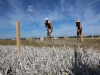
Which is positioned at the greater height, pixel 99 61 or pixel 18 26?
pixel 18 26

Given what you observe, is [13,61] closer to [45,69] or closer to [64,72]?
[45,69]

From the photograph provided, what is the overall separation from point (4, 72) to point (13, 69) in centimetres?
19

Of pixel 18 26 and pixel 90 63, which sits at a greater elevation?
pixel 18 26

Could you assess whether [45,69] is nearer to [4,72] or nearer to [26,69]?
[26,69]

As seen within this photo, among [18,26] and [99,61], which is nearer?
[99,61]

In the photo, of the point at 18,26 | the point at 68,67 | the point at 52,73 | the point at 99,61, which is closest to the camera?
the point at 52,73

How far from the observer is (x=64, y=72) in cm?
304

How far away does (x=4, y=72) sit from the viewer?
3305mm

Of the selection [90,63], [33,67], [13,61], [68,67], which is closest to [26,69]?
[33,67]

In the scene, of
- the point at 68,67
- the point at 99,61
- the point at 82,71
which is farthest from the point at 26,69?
the point at 99,61

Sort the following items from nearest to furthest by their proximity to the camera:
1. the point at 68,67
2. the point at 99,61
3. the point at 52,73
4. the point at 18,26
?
1. the point at 52,73
2. the point at 68,67
3. the point at 99,61
4. the point at 18,26

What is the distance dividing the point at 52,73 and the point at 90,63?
918 mm

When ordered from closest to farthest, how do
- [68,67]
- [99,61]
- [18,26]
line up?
[68,67] < [99,61] < [18,26]

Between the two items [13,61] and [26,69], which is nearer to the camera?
[26,69]
